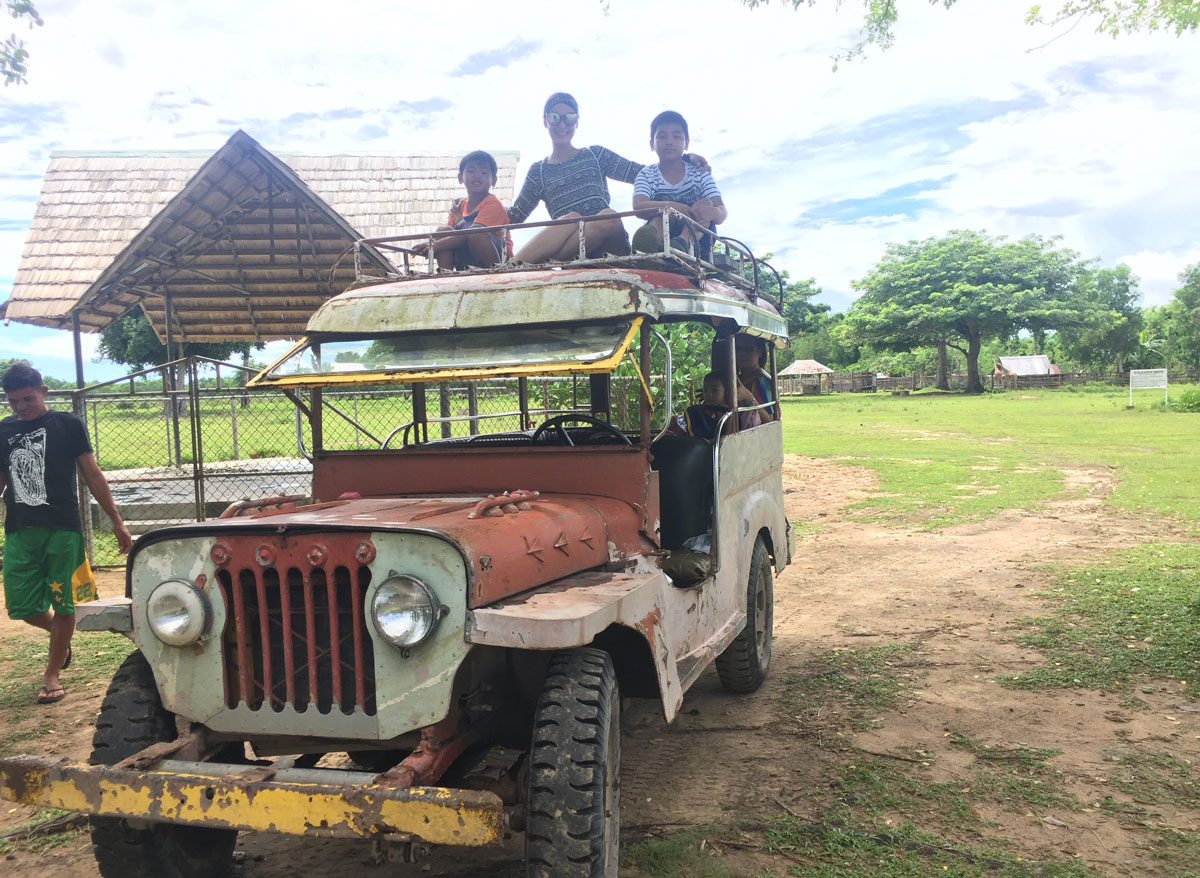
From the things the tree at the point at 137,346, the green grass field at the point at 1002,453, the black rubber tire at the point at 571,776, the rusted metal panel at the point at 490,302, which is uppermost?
the tree at the point at 137,346

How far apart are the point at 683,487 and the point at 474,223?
90.6 inches

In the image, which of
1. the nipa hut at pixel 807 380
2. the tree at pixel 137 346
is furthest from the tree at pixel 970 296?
the tree at pixel 137 346

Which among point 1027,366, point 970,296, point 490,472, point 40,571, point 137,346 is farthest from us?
point 1027,366

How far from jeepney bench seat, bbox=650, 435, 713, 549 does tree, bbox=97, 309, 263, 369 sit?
41202 millimetres

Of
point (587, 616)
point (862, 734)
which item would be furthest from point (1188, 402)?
point (587, 616)

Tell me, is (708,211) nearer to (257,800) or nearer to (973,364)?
(257,800)

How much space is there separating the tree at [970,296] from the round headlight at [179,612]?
50.2 meters

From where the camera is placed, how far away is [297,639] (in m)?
3.07

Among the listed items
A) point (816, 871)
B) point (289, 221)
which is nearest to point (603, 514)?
point (816, 871)

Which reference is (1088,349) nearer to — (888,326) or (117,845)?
(888,326)

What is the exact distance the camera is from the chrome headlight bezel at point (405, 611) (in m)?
2.81

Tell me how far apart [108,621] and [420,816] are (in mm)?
1429

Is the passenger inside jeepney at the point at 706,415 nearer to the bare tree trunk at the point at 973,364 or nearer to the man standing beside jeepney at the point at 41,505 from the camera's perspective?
the man standing beside jeepney at the point at 41,505

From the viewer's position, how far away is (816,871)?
135 inches
